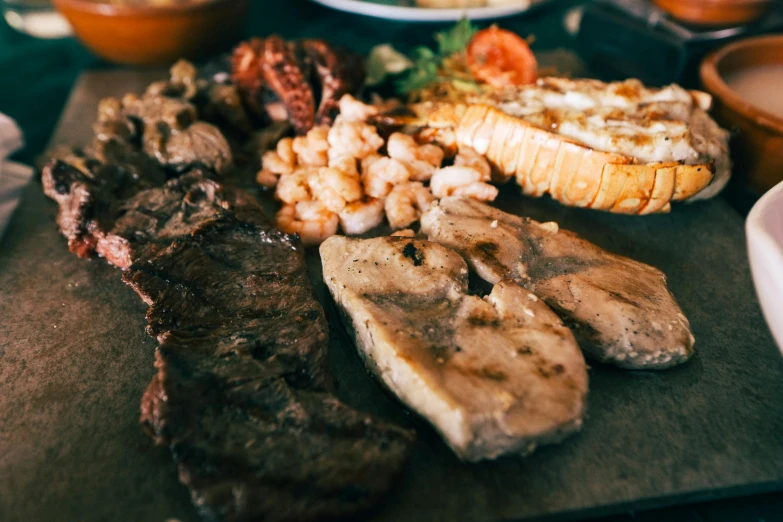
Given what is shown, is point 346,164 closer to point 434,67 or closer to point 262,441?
point 434,67

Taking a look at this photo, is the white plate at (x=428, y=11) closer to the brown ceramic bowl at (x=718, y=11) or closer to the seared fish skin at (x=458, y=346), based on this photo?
the brown ceramic bowl at (x=718, y=11)

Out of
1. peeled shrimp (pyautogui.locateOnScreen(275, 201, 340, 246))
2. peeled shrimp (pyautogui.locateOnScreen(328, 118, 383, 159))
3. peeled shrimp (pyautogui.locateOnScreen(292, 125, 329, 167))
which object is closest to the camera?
peeled shrimp (pyautogui.locateOnScreen(275, 201, 340, 246))

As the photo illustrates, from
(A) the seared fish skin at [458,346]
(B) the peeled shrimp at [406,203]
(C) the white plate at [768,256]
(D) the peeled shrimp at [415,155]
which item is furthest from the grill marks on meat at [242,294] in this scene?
(C) the white plate at [768,256]

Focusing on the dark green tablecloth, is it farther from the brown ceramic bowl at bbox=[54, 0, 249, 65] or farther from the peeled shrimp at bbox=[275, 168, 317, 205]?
the peeled shrimp at bbox=[275, 168, 317, 205]

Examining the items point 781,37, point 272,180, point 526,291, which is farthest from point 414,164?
point 781,37

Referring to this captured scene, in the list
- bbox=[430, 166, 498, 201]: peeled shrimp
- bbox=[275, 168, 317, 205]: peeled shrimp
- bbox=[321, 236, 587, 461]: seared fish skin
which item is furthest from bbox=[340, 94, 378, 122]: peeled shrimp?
bbox=[321, 236, 587, 461]: seared fish skin

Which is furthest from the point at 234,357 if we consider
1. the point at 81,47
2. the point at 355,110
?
the point at 81,47

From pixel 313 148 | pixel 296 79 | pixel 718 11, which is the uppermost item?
pixel 718 11
